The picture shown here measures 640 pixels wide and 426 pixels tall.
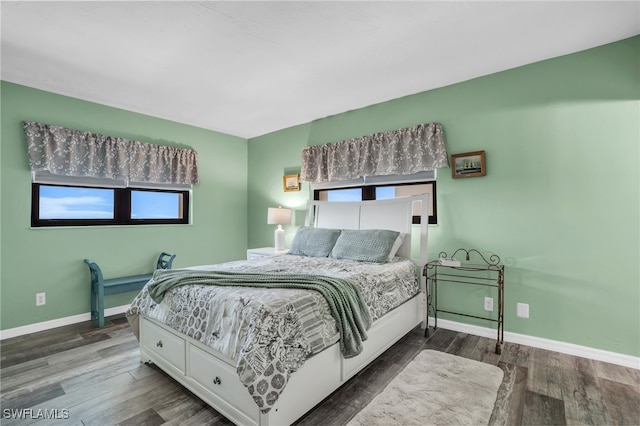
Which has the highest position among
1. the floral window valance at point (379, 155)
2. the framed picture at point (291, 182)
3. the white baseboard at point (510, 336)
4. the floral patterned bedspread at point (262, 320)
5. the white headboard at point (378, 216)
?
the floral window valance at point (379, 155)

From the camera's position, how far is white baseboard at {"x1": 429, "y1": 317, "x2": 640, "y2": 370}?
91.4 inches

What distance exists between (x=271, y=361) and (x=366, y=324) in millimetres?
871

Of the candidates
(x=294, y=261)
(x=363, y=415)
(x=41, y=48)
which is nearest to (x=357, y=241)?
(x=294, y=261)

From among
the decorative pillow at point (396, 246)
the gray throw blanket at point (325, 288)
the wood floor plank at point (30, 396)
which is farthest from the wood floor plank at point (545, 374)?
the wood floor plank at point (30, 396)

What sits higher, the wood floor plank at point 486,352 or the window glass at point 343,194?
the window glass at point 343,194

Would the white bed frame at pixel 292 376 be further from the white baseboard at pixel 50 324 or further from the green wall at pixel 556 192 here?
the white baseboard at pixel 50 324

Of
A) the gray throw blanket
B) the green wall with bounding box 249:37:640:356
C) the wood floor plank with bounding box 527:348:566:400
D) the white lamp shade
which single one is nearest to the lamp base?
the white lamp shade

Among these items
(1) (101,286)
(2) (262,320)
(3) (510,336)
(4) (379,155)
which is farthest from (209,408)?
(4) (379,155)

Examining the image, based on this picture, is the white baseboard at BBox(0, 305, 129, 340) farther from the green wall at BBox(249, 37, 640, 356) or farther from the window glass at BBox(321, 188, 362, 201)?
the green wall at BBox(249, 37, 640, 356)

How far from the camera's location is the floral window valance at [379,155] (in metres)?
3.15

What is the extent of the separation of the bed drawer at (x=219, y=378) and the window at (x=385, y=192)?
2447 millimetres

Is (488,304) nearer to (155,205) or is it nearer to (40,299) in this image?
(155,205)

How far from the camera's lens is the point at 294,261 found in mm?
2988

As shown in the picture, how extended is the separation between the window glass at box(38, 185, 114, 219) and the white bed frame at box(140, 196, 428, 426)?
6.19ft
